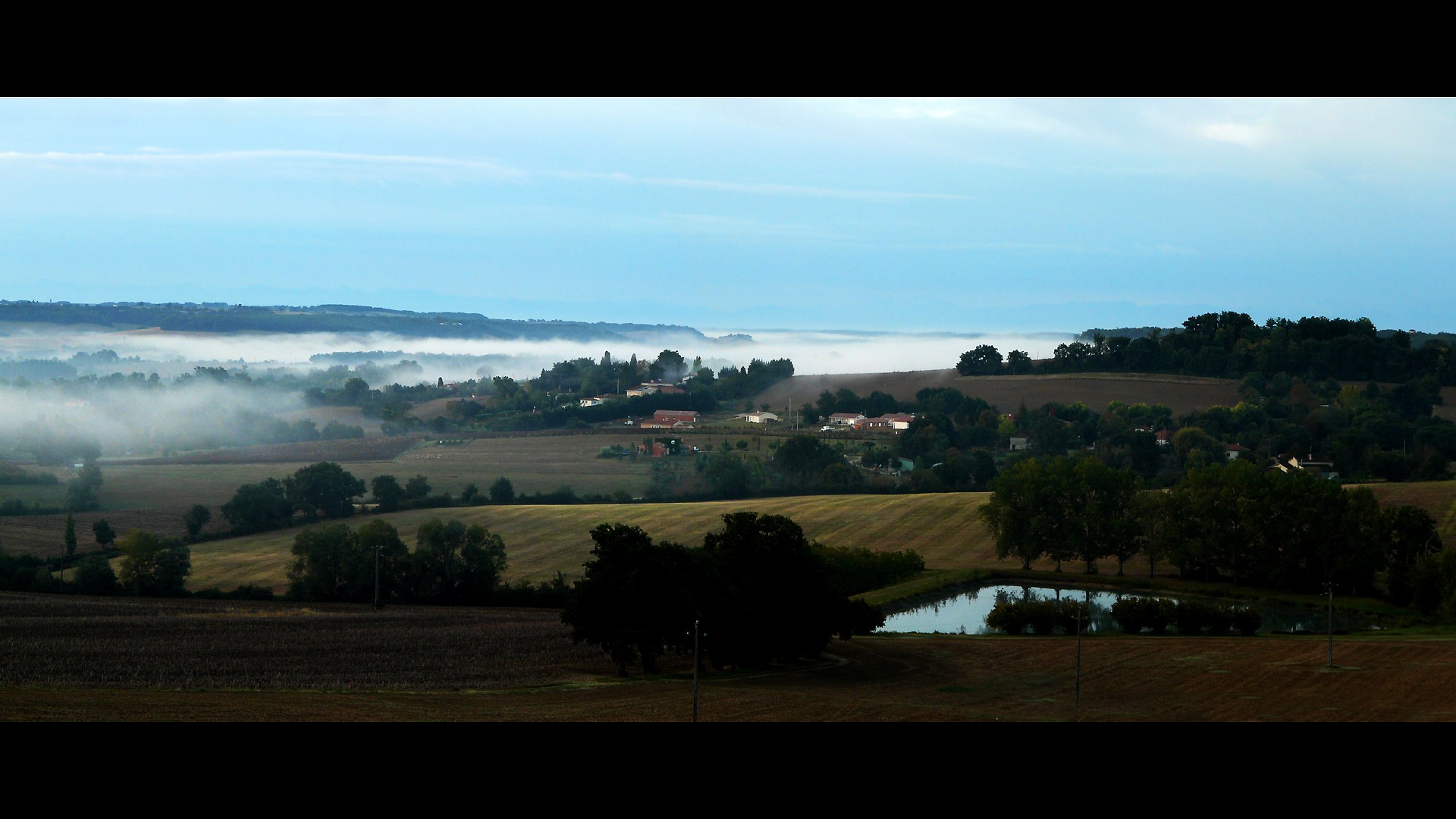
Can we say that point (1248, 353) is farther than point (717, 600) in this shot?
Yes

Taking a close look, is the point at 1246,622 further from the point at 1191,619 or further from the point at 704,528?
the point at 704,528

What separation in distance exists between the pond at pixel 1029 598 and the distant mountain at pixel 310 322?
4310cm

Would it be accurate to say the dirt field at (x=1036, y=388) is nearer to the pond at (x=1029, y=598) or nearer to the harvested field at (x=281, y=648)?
the pond at (x=1029, y=598)

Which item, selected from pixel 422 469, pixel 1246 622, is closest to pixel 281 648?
pixel 1246 622

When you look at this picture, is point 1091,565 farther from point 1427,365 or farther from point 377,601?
point 1427,365

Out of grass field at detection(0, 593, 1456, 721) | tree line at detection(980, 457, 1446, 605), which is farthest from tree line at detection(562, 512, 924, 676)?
tree line at detection(980, 457, 1446, 605)

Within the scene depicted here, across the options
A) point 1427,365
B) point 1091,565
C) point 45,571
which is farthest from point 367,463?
point 1427,365

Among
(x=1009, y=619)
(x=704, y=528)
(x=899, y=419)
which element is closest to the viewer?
(x=1009, y=619)

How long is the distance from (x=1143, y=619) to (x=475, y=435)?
1334 inches

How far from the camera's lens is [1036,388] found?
2063 inches

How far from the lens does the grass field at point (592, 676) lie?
453 inches

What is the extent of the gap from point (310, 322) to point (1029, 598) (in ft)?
190

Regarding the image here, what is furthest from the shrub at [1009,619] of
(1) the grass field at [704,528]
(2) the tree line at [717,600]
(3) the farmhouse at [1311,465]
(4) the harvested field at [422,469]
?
(3) the farmhouse at [1311,465]
